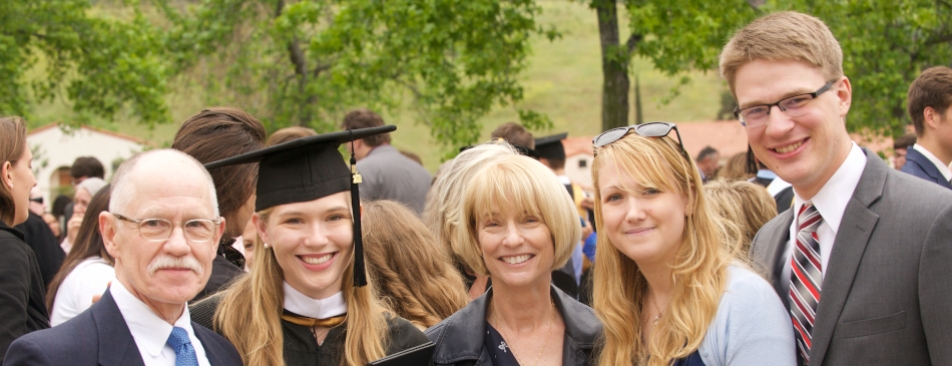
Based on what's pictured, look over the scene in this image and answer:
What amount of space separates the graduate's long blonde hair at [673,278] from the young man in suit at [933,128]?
→ 7.10ft

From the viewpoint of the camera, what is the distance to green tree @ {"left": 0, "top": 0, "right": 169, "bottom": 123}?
13.9 m

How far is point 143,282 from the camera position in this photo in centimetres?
245

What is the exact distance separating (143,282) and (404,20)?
9.55 metres

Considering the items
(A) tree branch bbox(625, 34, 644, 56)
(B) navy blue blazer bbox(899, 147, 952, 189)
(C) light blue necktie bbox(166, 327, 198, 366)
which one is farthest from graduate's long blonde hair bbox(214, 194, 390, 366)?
(A) tree branch bbox(625, 34, 644, 56)

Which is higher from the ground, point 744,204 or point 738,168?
point 744,204

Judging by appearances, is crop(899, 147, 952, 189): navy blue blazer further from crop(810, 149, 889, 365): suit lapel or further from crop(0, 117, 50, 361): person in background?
crop(0, 117, 50, 361): person in background

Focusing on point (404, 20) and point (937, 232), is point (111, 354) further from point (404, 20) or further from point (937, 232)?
point (404, 20)

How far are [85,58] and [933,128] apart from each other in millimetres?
14109

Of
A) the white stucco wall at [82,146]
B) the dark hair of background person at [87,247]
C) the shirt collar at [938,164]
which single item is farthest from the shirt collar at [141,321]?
the white stucco wall at [82,146]

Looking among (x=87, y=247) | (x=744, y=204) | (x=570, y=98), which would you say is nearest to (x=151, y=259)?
(x=87, y=247)

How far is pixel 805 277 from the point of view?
2.77m

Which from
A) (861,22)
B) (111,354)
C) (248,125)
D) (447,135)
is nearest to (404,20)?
(447,135)

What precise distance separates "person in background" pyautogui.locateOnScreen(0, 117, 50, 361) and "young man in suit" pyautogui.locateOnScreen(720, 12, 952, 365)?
9.60 feet

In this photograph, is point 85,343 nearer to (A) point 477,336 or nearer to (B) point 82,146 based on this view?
(A) point 477,336
